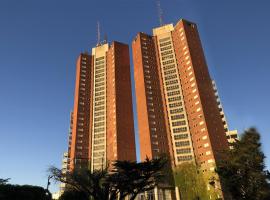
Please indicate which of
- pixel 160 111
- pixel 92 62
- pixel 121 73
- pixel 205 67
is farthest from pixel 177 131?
pixel 92 62

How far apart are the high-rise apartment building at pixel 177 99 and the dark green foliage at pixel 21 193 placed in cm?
5752

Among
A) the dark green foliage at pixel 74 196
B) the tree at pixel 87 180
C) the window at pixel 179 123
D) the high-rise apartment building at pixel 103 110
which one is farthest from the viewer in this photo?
the high-rise apartment building at pixel 103 110

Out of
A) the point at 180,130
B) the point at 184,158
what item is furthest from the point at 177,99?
the point at 184,158

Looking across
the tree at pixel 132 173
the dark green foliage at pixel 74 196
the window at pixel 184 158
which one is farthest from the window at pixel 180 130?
the tree at pixel 132 173

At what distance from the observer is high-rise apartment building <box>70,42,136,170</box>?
121 metres

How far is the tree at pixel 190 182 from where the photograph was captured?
78.8m

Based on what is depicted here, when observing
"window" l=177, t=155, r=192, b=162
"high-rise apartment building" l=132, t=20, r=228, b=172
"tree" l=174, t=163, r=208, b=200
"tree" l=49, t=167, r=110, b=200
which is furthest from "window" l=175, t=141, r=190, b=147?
"tree" l=49, t=167, r=110, b=200

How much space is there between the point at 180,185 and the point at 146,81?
187 ft

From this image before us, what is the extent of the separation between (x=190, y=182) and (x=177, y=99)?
47.9m

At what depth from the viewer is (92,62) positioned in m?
154

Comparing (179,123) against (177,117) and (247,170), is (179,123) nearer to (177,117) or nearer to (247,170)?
(177,117)

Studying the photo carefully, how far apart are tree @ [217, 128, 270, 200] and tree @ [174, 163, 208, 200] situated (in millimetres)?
36551

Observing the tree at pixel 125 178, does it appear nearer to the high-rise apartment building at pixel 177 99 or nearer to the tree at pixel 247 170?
the tree at pixel 247 170

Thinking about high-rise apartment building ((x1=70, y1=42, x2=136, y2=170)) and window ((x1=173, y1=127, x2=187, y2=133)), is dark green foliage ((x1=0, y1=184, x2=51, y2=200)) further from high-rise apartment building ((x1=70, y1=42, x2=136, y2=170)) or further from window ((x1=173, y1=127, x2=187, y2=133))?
window ((x1=173, y1=127, x2=187, y2=133))
